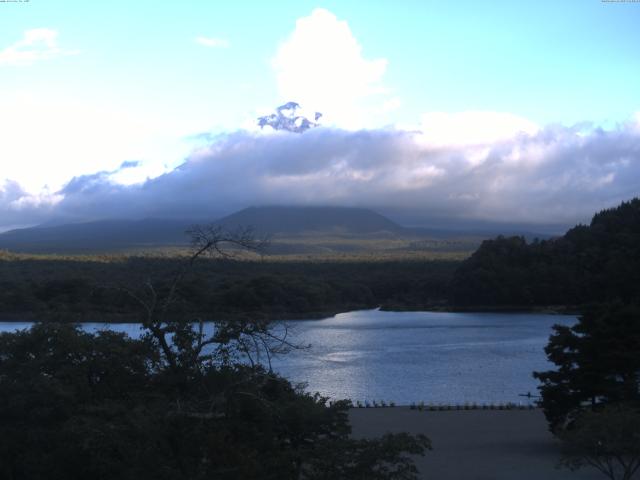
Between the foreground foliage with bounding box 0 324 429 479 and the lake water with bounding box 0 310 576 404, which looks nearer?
the foreground foliage with bounding box 0 324 429 479

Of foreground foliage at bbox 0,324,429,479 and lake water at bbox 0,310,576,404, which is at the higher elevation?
foreground foliage at bbox 0,324,429,479

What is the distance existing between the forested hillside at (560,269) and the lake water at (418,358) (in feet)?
22.6

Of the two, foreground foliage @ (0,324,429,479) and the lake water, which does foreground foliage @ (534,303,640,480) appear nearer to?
the lake water

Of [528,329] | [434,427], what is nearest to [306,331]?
[528,329]

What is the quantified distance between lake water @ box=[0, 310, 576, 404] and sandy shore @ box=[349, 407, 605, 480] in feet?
11.1

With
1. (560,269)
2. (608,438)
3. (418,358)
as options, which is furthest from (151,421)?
(560,269)

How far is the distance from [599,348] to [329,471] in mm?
10123

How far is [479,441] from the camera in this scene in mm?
17062

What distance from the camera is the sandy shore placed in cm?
1375

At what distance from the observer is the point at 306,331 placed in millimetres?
47625

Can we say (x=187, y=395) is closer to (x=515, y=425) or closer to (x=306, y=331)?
(x=515, y=425)

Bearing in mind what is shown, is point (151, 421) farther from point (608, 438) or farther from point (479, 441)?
point (479, 441)

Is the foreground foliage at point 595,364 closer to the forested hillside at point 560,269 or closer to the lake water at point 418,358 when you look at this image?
the lake water at point 418,358

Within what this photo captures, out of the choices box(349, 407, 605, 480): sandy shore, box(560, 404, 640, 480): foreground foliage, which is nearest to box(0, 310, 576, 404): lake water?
box(349, 407, 605, 480): sandy shore
